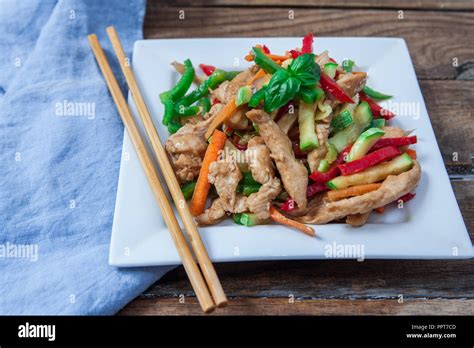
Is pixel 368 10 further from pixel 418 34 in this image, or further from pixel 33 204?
pixel 33 204

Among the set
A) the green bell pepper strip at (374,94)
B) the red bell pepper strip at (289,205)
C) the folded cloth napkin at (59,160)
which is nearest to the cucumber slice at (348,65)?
the green bell pepper strip at (374,94)

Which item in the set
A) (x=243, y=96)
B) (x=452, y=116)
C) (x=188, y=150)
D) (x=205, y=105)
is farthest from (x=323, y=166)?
→ (x=452, y=116)

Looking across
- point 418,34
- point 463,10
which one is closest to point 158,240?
point 418,34

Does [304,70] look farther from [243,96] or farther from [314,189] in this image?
[314,189]

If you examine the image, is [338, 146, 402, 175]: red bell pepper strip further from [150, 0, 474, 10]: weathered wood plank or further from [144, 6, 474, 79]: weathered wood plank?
[150, 0, 474, 10]: weathered wood plank

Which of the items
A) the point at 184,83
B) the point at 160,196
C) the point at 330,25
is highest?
the point at 330,25

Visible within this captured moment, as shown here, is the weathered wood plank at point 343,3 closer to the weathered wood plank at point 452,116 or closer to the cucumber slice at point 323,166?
the weathered wood plank at point 452,116
